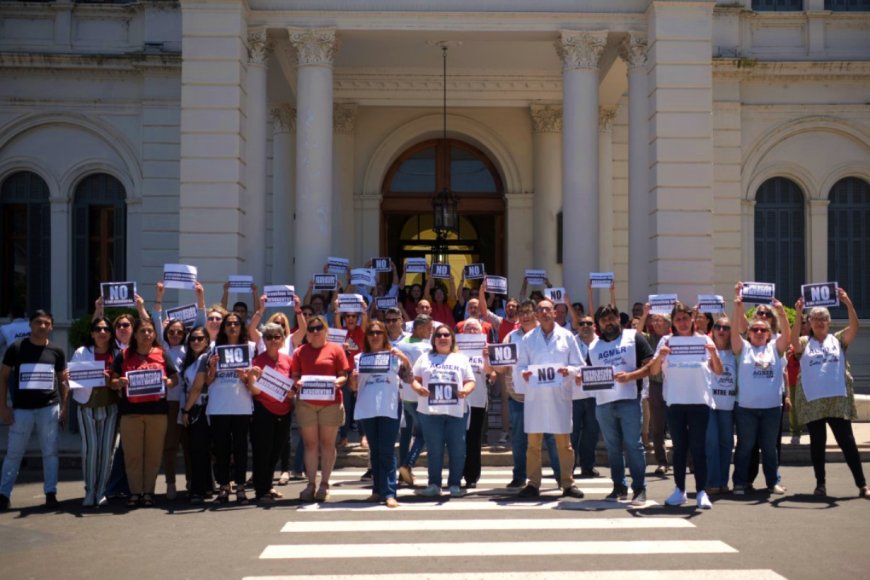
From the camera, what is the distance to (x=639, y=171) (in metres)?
19.8

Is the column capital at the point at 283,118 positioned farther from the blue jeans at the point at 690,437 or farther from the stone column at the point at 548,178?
the blue jeans at the point at 690,437

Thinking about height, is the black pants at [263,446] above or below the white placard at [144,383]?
below

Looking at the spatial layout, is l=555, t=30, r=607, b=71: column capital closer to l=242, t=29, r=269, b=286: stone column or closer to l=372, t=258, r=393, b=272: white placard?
l=372, t=258, r=393, b=272: white placard

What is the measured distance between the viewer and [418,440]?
1332 centimetres

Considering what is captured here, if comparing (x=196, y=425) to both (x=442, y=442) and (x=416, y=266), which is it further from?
(x=416, y=266)

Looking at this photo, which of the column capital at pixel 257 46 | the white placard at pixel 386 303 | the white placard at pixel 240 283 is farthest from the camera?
the column capital at pixel 257 46

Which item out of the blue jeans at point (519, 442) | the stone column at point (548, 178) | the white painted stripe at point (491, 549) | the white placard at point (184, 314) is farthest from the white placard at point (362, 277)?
the white painted stripe at point (491, 549)

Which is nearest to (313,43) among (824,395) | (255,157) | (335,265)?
(255,157)

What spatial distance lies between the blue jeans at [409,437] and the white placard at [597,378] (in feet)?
7.29

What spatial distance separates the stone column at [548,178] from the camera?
81.0ft

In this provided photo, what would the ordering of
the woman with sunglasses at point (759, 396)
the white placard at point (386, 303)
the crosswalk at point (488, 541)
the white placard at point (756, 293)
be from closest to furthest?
the crosswalk at point (488, 541) < the woman with sunglasses at point (759, 396) < the white placard at point (756, 293) < the white placard at point (386, 303)

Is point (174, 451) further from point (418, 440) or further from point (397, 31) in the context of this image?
point (397, 31)

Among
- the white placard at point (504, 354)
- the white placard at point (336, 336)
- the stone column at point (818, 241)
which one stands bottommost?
the white placard at point (504, 354)

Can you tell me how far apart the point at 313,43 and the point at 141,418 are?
9.26 metres
